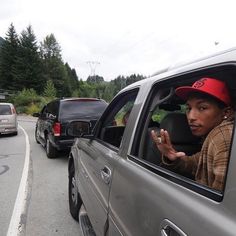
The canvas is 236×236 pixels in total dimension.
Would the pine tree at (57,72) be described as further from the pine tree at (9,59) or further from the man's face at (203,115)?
the man's face at (203,115)

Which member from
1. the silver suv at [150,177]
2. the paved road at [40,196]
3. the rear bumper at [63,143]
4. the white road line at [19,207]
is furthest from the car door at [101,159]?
the rear bumper at [63,143]

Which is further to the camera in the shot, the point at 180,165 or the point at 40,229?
the point at 40,229

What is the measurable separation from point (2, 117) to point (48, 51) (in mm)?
106980

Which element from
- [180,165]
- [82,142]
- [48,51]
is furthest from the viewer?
[48,51]

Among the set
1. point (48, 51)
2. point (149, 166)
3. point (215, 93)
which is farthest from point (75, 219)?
point (48, 51)

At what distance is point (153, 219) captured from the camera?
207cm

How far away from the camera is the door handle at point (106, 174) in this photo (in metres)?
3.02

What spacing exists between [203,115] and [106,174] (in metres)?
0.99

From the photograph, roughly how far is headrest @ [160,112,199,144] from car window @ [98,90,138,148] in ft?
2.45

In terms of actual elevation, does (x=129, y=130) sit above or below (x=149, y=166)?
above

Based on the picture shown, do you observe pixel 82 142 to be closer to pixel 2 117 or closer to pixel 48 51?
pixel 2 117

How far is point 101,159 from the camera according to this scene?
345cm

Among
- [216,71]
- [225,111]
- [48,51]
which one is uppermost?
[48,51]

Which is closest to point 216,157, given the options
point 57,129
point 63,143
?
point 63,143
